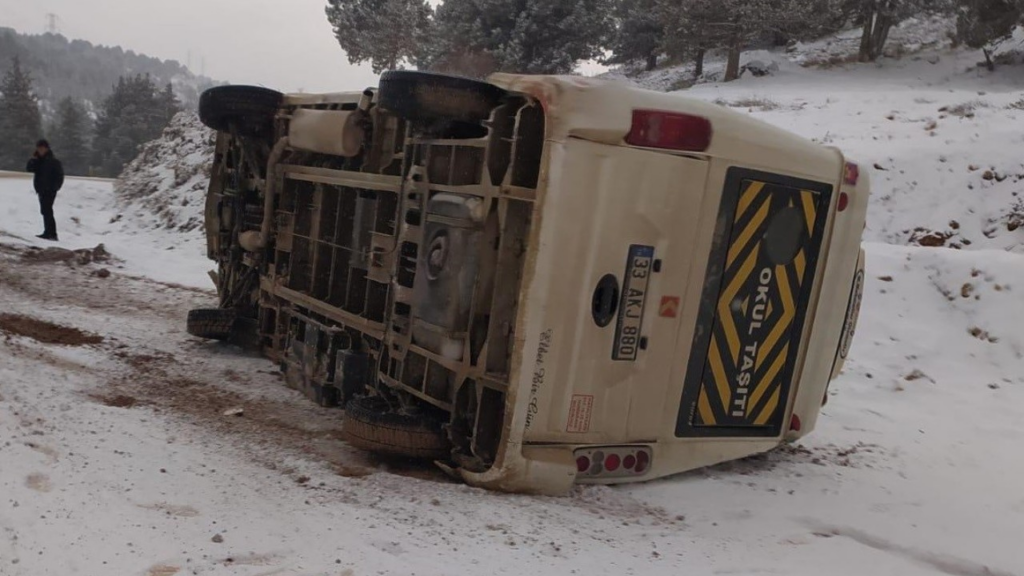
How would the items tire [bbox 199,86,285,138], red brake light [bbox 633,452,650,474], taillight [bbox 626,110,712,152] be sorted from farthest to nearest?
tire [bbox 199,86,285,138] < red brake light [bbox 633,452,650,474] < taillight [bbox 626,110,712,152]

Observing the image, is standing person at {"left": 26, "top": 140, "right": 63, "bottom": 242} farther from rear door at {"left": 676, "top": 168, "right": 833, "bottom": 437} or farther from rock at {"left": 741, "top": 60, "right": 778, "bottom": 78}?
rock at {"left": 741, "top": 60, "right": 778, "bottom": 78}

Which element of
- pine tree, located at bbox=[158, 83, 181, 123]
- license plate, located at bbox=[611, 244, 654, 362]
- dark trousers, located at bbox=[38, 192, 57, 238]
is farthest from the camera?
pine tree, located at bbox=[158, 83, 181, 123]

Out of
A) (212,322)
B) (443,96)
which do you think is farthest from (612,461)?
(212,322)

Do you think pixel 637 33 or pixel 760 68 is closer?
pixel 760 68

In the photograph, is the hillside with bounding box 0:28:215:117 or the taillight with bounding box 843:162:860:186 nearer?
the taillight with bounding box 843:162:860:186

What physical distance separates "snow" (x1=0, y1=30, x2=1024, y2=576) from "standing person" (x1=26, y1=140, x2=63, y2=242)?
2854 millimetres

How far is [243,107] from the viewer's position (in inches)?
243

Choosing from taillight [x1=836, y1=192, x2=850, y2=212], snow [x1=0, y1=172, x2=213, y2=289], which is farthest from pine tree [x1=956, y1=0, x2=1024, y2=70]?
snow [x1=0, y1=172, x2=213, y2=289]

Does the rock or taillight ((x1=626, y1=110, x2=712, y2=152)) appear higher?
the rock

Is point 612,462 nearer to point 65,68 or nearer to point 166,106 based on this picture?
point 166,106

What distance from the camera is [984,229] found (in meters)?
10.9

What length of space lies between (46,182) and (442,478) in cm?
1024

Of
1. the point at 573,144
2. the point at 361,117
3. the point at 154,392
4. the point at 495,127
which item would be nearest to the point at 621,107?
the point at 573,144

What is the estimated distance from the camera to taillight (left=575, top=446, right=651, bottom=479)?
3.95 m
